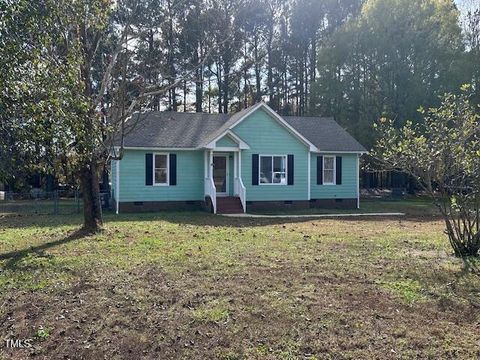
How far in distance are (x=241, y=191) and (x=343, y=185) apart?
5.99 m

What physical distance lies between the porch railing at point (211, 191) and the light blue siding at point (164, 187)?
621 mm

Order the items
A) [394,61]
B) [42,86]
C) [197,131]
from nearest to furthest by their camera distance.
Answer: [42,86] → [197,131] → [394,61]

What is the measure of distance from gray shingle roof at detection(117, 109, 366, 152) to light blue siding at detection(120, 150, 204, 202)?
56 cm

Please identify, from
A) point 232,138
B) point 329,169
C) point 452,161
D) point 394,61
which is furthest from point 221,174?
point 394,61

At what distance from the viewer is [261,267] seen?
7.29 m

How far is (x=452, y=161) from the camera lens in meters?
7.91

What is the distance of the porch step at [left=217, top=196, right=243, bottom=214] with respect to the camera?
18.0 metres

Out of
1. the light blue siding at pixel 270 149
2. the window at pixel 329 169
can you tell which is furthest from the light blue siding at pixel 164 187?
the window at pixel 329 169

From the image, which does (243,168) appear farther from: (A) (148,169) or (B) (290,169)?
(A) (148,169)

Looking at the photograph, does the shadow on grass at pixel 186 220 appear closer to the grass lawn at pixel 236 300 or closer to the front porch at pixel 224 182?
the front porch at pixel 224 182

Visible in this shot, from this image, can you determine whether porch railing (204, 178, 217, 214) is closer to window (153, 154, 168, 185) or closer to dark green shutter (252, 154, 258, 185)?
window (153, 154, 168, 185)

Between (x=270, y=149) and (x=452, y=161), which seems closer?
(x=452, y=161)

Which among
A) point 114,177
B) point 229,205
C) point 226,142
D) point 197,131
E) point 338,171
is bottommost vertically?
point 229,205

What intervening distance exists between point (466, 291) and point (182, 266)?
14.2 feet
